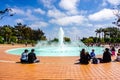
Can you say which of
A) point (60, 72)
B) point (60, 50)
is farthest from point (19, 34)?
point (60, 72)

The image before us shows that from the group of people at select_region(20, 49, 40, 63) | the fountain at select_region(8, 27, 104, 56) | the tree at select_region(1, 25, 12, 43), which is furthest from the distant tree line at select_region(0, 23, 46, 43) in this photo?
the group of people at select_region(20, 49, 40, 63)

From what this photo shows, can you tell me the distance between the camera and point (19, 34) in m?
97.3

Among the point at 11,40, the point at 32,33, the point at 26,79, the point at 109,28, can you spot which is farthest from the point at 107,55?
the point at 109,28

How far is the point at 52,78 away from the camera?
11258mm

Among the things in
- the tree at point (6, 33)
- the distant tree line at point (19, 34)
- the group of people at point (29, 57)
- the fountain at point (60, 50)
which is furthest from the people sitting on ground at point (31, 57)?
the tree at point (6, 33)

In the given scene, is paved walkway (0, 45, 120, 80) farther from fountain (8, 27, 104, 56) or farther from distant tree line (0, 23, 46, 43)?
distant tree line (0, 23, 46, 43)

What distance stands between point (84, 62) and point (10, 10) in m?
6.06

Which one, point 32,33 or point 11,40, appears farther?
point 32,33

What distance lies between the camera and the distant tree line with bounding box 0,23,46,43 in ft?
284

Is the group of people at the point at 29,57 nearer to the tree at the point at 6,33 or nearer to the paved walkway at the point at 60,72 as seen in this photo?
the paved walkway at the point at 60,72

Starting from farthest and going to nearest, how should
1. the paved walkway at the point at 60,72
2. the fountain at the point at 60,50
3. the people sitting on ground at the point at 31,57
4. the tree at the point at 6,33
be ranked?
the tree at the point at 6,33
the fountain at the point at 60,50
the people sitting on ground at the point at 31,57
the paved walkway at the point at 60,72

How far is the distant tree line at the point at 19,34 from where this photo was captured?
8650cm

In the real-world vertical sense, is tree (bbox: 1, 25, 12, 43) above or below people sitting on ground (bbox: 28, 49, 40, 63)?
above

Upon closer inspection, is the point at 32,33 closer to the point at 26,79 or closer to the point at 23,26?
the point at 23,26
